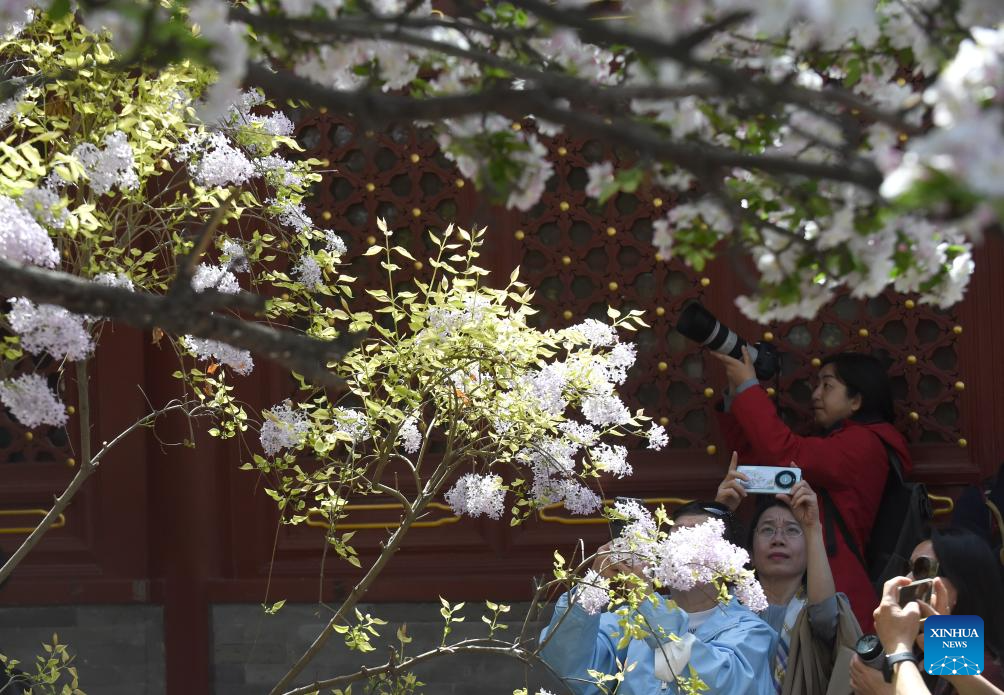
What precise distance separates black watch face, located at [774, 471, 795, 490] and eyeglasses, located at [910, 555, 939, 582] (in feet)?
2.74

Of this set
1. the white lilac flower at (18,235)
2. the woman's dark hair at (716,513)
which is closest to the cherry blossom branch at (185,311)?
the white lilac flower at (18,235)

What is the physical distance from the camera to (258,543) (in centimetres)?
526

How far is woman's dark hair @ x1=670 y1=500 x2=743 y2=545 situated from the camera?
4.03 metres

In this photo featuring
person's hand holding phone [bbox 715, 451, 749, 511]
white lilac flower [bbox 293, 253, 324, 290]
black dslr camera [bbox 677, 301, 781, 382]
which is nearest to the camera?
white lilac flower [bbox 293, 253, 324, 290]

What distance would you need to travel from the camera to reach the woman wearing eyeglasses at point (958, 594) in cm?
310

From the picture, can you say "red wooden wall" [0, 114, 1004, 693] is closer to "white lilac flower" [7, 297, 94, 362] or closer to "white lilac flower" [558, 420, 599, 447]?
"white lilac flower" [558, 420, 599, 447]

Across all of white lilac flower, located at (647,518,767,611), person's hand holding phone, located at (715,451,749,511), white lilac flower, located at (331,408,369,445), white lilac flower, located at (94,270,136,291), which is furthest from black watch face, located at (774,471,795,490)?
white lilac flower, located at (94,270,136,291)

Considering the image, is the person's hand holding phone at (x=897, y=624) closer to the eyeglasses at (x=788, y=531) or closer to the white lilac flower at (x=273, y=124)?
the eyeglasses at (x=788, y=531)

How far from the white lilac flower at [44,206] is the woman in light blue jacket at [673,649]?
1621 mm

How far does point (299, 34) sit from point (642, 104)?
538mm

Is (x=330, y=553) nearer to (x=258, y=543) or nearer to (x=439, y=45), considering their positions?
(x=258, y=543)

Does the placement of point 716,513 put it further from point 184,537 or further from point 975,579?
point 184,537

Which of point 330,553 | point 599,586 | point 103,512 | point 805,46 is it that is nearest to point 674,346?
point 330,553

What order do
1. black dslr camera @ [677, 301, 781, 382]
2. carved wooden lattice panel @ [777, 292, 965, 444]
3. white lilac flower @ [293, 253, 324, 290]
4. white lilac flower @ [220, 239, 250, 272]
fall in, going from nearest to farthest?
white lilac flower @ [220, 239, 250, 272] < white lilac flower @ [293, 253, 324, 290] < black dslr camera @ [677, 301, 781, 382] < carved wooden lattice panel @ [777, 292, 965, 444]
